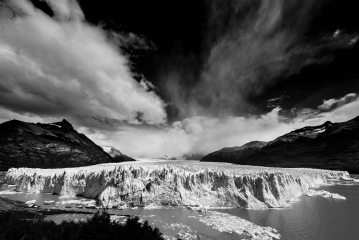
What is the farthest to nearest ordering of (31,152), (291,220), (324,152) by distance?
(31,152)
(324,152)
(291,220)

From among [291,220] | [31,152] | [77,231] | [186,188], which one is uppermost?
[31,152]

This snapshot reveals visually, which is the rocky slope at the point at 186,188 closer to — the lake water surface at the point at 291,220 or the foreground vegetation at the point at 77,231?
the lake water surface at the point at 291,220

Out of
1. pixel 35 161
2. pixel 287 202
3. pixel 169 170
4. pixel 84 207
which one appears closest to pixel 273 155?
pixel 287 202

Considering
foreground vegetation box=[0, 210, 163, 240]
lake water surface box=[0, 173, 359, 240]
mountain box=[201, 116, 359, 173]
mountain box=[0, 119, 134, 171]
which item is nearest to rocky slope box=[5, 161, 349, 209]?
lake water surface box=[0, 173, 359, 240]

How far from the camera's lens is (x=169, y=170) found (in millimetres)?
27734

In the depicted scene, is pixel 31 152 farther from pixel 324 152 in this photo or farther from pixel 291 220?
pixel 324 152

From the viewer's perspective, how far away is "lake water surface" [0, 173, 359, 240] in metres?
15.7

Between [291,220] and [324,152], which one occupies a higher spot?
[324,152]

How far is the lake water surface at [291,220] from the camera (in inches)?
619

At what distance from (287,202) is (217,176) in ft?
37.7

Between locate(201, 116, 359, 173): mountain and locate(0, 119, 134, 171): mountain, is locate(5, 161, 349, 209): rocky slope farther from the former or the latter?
locate(0, 119, 134, 171): mountain

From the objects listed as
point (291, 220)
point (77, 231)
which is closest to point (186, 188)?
point (291, 220)

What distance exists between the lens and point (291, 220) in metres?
18.9

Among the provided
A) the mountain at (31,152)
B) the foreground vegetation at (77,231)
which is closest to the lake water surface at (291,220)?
the foreground vegetation at (77,231)
